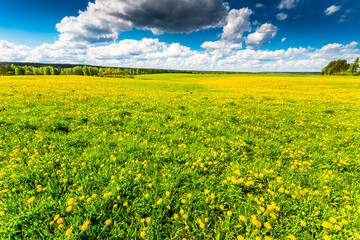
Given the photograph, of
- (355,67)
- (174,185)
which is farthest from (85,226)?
(355,67)

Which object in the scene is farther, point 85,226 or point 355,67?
point 355,67

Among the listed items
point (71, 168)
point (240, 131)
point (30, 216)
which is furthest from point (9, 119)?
point (240, 131)

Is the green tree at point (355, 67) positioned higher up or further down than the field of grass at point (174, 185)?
higher up

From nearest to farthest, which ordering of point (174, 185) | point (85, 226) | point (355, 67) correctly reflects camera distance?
point (85, 226), point (174, 185), point (355, 67)

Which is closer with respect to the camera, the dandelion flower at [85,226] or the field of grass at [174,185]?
the dandelion flower at [85,226]

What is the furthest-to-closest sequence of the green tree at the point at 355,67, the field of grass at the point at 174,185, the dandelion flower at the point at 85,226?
the green tree at the point at 355,67
the field of grass at the point at 174,185
the dandelion flower at the point at 85,226

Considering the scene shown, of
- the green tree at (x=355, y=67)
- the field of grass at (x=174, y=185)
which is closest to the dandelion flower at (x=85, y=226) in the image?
the field of grass at (x=174, y=185)

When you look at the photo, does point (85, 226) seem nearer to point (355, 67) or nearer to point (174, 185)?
point (174, 185)

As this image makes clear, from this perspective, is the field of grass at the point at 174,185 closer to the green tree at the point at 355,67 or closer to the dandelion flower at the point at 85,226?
the dandelion flower at the point at 85,226

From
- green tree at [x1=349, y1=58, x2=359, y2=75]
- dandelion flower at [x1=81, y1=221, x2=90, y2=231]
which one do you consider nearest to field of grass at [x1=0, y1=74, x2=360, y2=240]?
dandelion flower at [x1=81, y1=221, x2=90, y2=231]

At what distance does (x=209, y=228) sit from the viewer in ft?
7.77

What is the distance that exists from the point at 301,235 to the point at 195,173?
6.67ft

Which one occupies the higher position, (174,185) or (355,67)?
(355,67)

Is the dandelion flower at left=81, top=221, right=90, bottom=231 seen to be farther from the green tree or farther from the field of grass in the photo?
the green tree
